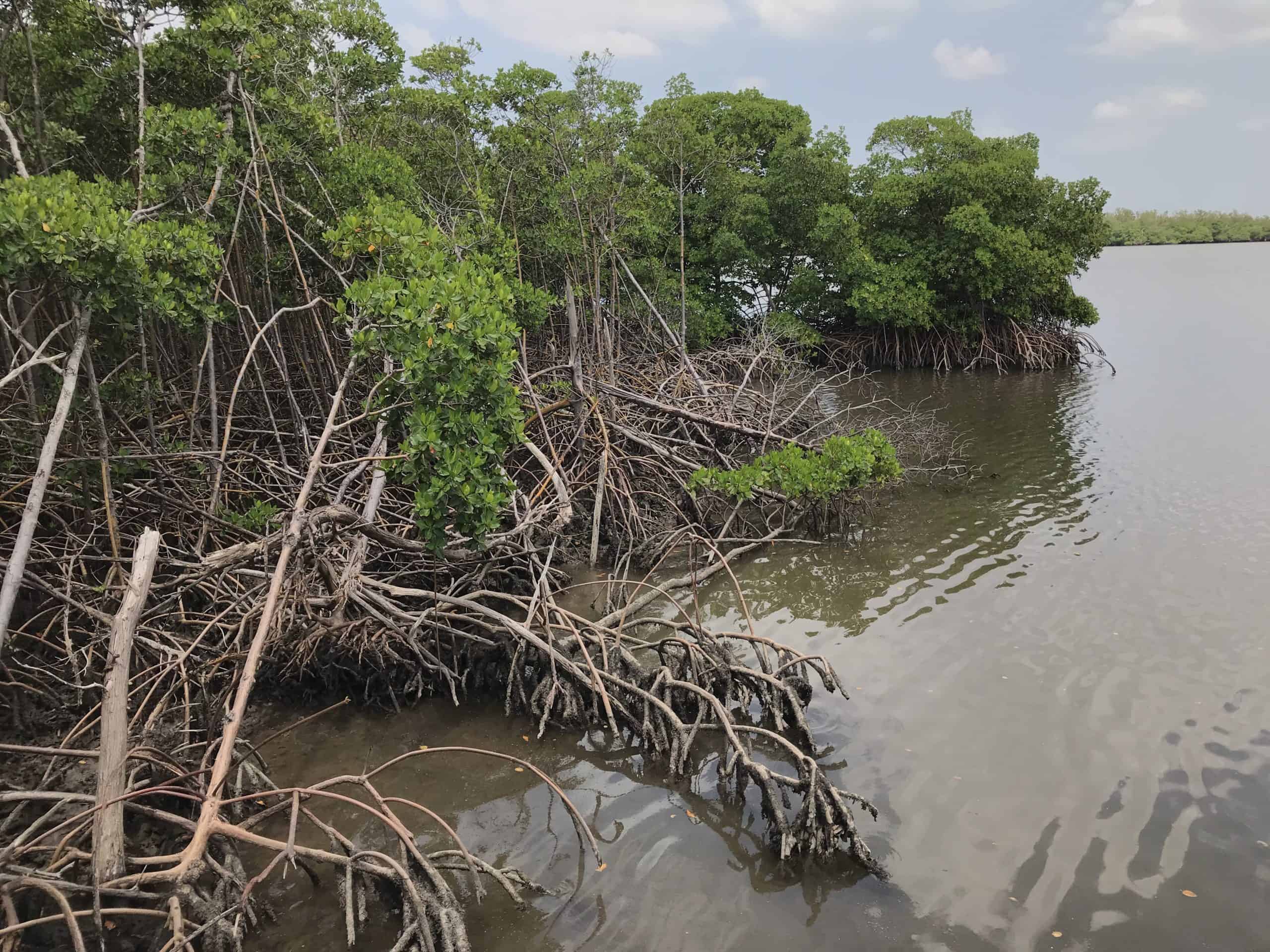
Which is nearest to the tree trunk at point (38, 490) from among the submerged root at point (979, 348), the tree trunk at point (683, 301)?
the tree trunk at point (683, 301)

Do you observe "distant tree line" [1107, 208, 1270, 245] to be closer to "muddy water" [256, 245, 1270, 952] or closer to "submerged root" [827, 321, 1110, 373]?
"submerged root" [827, 321, 1110, 373]

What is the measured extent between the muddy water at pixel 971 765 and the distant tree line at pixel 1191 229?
64.8 meters

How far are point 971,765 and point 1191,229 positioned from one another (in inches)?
3023

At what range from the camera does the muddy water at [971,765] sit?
3.50m

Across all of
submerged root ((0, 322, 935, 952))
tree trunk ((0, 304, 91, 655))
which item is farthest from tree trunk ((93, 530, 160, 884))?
tree trunk ((0, 304, 91, 655))

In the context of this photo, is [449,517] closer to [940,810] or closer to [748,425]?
[940,810]

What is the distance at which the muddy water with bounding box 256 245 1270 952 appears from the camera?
3500 millimetres

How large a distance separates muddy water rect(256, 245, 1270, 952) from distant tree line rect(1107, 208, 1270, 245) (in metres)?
64.8

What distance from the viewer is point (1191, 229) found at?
63.0m

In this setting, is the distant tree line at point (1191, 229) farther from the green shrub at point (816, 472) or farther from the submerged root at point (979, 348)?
the green shrub at point (816, 472)

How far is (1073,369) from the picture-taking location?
1753 cm

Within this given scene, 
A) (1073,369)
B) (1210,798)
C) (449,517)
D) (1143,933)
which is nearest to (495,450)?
(449,517)

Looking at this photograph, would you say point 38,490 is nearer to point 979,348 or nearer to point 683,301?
point 683,301

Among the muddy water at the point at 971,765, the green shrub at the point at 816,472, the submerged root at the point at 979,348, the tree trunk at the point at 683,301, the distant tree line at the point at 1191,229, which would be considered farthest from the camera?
the distant tree line at the point at 1191,229
